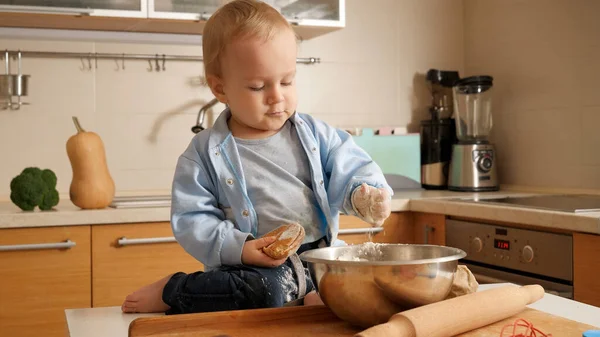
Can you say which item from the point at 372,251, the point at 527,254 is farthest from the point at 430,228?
the point at 372,251

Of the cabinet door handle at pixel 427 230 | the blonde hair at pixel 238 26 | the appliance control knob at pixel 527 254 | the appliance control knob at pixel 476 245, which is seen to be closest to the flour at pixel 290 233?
the blonde hair at pixel 238 26

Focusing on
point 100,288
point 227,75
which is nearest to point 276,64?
point 227,75

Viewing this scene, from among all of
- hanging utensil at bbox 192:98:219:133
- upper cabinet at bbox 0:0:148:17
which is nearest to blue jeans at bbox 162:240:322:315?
upper cabinet at bbox 0:0:148:17

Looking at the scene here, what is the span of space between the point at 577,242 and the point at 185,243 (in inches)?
47.7

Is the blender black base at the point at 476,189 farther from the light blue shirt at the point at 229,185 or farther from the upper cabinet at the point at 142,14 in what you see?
the light blue shirt at the point at 229,185

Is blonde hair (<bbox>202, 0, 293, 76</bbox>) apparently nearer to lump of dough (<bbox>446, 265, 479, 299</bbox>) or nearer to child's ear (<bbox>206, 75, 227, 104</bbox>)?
child's ear (<bbox>206, 75, 227, 104</bbox>)

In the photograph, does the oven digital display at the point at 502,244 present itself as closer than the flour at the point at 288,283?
No

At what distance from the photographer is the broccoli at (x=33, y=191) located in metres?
2.31

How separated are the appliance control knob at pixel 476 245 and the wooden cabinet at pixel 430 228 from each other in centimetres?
12

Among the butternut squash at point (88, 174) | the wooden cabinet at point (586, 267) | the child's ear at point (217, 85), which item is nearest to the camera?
the child's ear at point (217, 85)

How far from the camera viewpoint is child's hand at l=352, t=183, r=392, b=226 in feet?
3.53

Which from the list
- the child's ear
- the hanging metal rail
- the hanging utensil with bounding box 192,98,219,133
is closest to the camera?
the child's ear

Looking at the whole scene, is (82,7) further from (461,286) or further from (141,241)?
(461,286)

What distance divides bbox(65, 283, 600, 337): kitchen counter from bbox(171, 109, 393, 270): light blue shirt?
0.53 ft
